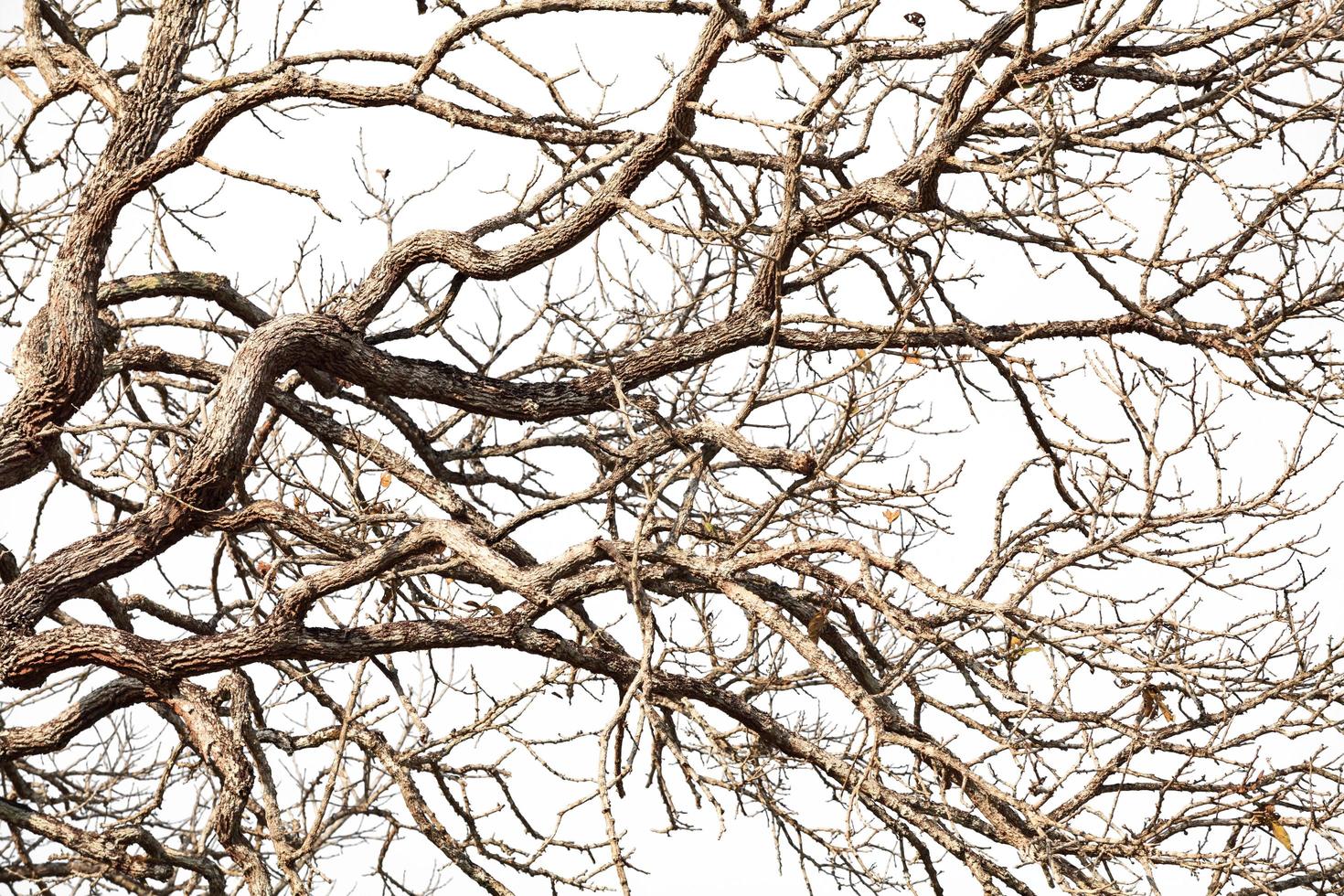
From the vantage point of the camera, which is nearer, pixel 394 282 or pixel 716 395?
pixel 394 282

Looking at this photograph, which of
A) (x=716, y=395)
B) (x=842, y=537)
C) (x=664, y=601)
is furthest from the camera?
(x=716, y=395)

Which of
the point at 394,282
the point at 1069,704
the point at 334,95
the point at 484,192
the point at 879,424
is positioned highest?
the point at 484,192

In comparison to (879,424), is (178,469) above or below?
above

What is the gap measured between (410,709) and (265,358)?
4.52 feet

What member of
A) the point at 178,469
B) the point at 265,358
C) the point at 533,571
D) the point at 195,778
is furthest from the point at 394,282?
the point at 195,778

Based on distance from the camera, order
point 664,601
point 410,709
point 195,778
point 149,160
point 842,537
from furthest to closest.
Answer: point 195,778 → point 664,601 → point 149,160 → point 410,709 → point 842,537

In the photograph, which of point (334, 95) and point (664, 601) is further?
point (664, 601)

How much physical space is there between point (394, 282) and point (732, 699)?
7.00 feet

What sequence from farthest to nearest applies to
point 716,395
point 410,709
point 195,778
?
point 195,778 → point 716,395 → point 410,709

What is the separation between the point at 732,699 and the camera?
5.27m

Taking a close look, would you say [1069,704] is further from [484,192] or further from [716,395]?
[484,192]

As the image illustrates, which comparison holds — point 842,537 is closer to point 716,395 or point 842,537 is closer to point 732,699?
point 732,699

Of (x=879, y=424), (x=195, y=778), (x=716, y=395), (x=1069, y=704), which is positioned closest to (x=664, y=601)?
(x=716, y=395)

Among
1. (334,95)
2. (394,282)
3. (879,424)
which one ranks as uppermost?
(334,95)
